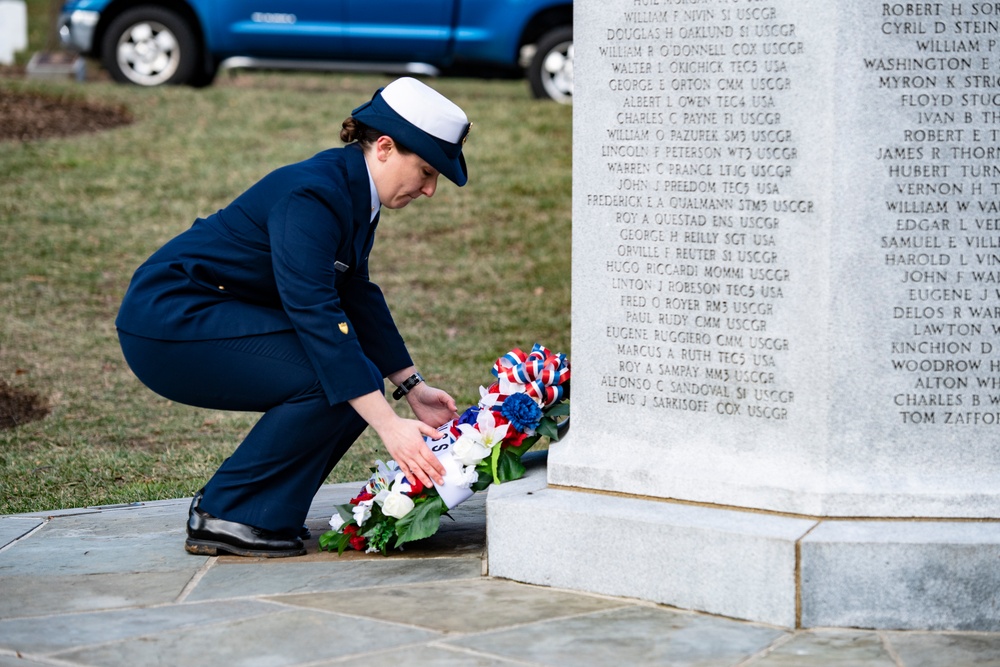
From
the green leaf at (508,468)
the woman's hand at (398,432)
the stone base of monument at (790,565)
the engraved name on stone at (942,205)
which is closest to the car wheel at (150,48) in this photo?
the green leaf at (508,468)

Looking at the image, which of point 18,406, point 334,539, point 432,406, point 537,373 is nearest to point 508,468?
point 537,373

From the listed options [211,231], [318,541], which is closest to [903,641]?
[318,541]

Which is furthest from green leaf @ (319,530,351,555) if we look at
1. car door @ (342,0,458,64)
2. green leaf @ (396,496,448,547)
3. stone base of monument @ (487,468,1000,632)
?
car door @ (342,0,458,64)

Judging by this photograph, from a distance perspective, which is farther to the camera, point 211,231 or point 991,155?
point 211,231

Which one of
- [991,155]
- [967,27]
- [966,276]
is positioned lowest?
[966,276]

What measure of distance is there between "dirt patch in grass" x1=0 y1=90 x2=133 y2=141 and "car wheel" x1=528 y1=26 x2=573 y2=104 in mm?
3648

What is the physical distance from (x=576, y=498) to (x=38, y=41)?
1887cm

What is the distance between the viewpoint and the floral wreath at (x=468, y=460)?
393 centimetres

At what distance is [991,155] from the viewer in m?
3.44

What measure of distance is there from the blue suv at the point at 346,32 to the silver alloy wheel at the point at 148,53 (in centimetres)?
2

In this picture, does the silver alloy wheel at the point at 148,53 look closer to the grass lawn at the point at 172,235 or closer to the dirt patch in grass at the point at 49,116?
the grass lawn at the point at 172,235

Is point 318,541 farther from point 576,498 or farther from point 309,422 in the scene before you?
point 576,498

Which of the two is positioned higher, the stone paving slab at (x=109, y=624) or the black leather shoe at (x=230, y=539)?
the black leather shoe at (x=230, y=539)

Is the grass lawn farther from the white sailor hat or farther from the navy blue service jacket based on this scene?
the white sailor hat
